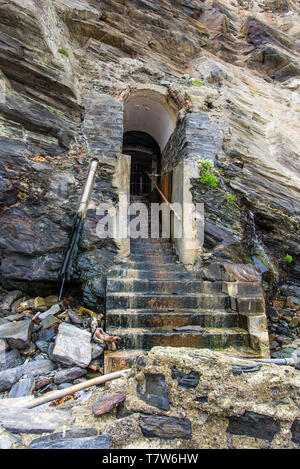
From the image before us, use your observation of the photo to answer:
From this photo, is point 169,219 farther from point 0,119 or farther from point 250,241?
point 0,119

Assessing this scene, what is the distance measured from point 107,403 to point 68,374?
807 millimetres

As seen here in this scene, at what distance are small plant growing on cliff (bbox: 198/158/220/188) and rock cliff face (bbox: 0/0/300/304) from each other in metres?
A: 0.15

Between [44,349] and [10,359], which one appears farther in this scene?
[44,349]

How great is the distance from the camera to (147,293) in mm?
4102

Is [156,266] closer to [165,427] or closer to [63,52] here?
[165,427]

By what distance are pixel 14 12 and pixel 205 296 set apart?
6314 mm

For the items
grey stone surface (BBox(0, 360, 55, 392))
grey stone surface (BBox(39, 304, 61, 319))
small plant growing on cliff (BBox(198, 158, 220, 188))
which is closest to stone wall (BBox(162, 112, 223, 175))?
small plant growing on cliff (BBox(198, 158, 220, 188))

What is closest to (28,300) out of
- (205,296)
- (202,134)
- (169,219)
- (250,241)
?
(205,296)

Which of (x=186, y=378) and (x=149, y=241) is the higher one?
(x=149, y=241)

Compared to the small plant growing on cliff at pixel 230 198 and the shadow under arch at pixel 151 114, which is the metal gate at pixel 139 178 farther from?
the small plant growing on cliff at pixel 230 198

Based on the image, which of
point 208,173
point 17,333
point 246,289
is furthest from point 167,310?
point 208,173

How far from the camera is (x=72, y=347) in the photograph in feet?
9.64

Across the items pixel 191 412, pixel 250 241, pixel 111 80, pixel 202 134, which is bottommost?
pixel 191 412

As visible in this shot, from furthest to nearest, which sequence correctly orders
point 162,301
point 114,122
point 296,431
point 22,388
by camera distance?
1. point 114,122
2. point 162,301
3. point 22,388
4. point 296,431
